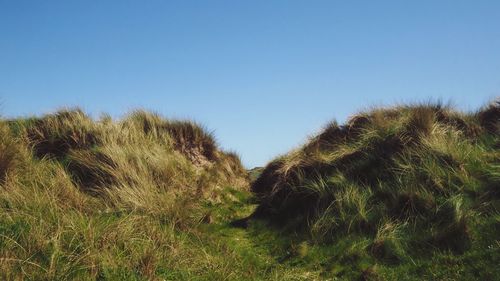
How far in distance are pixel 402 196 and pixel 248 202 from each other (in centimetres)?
509

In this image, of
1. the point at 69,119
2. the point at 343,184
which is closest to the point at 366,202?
the point at 343,184

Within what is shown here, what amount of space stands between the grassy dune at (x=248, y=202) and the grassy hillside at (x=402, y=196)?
0.10 ft

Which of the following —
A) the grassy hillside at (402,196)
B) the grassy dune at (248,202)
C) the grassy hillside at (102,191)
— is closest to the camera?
the grassy hillside at (102,191)

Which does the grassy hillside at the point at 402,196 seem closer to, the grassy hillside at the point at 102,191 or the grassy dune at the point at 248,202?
the grassy dune at the point at 248,202

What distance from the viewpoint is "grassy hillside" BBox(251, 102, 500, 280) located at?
7.85 m

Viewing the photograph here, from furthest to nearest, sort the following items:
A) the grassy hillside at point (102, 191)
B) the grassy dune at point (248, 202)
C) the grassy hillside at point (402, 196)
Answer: the grassy hillside at point (402, 196)
the grassy dune at point (248, 202)
the grassy hillside at point (102, 191)

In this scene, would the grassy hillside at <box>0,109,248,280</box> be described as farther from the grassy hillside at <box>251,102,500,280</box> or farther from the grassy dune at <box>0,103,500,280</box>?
the grassy hillside at <box>251,102,500,280</box>

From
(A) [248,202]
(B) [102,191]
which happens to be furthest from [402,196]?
(B) [102,191]

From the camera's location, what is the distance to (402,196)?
936 cm

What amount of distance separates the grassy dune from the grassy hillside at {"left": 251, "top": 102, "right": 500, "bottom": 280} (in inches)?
1.2

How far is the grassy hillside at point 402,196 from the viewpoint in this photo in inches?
309

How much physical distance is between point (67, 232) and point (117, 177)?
4037 mm

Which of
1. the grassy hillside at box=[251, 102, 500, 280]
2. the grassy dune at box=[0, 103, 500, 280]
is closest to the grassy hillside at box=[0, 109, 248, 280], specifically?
the grassy dune at box=[0, 103, 500, 280]

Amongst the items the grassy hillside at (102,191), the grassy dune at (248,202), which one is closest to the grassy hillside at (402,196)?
the grassy dune at (248,202)
